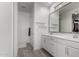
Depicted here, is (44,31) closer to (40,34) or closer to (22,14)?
(40,34)

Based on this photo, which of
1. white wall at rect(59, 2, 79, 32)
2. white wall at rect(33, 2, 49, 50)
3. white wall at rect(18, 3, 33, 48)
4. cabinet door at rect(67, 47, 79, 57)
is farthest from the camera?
white wall at rect(18, 3, 33, 48)

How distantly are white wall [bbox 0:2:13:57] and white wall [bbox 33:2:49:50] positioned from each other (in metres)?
3.20

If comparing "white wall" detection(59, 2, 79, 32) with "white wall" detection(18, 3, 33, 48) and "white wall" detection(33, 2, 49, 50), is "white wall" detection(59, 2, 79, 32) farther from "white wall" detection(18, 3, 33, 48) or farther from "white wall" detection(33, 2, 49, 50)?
"white wall" detection(18, 3, 33, 48)

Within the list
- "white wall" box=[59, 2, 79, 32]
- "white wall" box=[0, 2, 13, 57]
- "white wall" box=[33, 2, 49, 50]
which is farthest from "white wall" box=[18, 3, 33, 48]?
"white wall" box=[0, 2, 13, 57]

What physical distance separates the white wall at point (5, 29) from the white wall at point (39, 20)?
3199mm

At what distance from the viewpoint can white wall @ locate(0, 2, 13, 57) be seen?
2.71 ft

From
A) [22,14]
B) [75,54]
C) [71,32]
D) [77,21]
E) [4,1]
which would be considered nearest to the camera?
[4,1]

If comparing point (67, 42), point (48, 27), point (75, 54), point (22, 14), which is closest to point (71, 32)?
point (67, 42)

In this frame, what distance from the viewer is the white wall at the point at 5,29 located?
0.83 metres

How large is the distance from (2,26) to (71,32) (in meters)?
2.17

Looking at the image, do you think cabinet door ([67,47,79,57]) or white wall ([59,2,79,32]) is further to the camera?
white wall ([59,2,79,32])

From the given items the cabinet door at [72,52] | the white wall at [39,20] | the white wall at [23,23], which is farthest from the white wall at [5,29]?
the white wall at [23,23]

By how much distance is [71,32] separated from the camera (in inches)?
97.5

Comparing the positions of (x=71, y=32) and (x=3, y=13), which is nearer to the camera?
(x=3, y=13)
